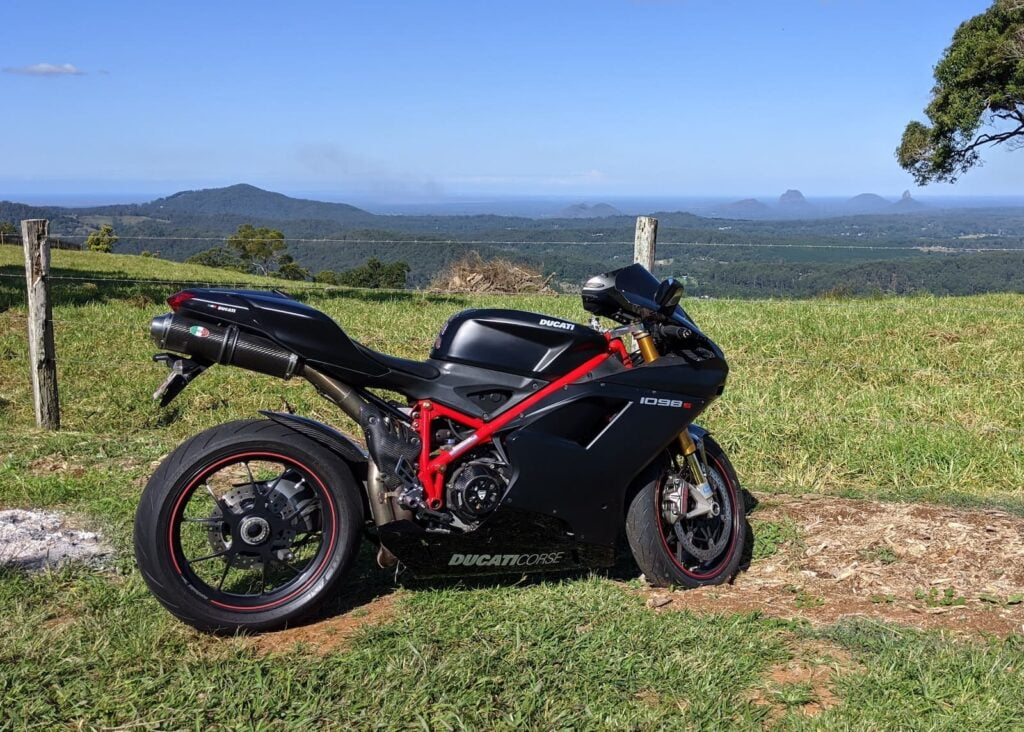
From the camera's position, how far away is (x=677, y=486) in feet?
14.4

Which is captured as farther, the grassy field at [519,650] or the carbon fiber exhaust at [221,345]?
the carbon fiber exhaust at [221,345]

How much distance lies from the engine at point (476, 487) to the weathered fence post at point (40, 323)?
481 cm

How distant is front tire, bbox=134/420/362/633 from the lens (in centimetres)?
361

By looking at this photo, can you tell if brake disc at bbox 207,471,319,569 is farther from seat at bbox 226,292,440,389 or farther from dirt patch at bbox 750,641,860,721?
dirt patch at bbox 750,641,860,721

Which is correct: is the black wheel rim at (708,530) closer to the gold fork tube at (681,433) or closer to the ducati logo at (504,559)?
the gold fork tube at (681,433)

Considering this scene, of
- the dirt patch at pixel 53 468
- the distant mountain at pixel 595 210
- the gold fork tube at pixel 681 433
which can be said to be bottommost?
→ the dirt patch at pixel 53 468

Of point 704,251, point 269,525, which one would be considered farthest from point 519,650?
point 704,251

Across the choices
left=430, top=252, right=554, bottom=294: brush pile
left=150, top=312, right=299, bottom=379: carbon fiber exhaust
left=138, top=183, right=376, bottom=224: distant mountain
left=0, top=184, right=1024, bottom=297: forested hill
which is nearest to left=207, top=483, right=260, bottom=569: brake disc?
left=150, top=312, right=299, bottom=379: carbon fiber exhaust

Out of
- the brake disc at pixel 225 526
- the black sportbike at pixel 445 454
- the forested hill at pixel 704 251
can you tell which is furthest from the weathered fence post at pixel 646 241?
the brake disc at pixel 225 526

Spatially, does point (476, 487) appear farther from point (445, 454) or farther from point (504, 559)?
point (504, 559)

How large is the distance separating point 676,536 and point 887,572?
1.03 metres

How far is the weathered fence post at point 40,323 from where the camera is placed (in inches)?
290

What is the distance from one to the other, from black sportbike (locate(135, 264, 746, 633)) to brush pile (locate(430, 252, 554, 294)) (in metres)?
15.9

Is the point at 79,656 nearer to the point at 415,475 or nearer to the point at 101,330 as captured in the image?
the point at 415,475
